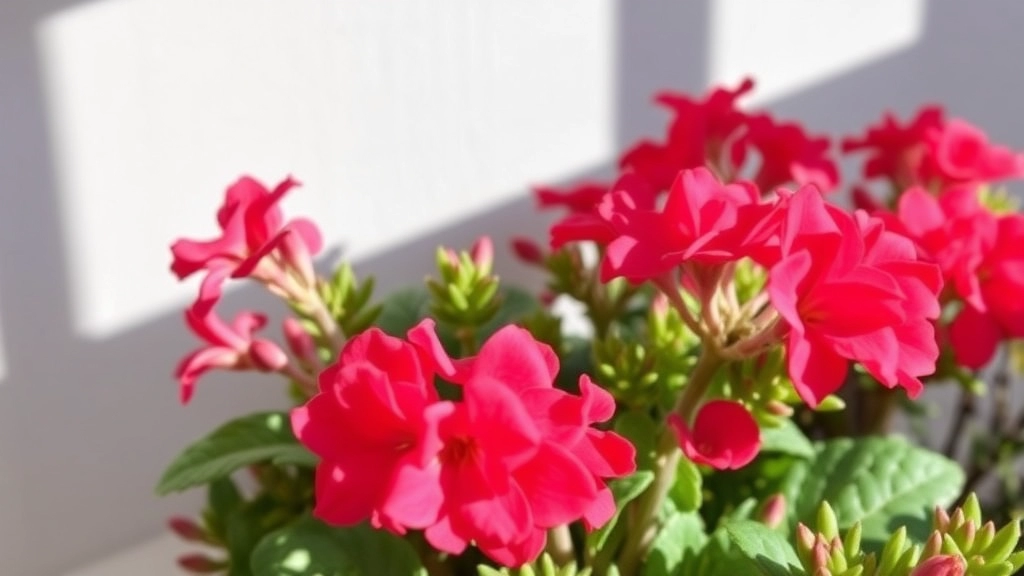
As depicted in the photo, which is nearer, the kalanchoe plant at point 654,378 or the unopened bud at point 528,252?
the kalanchoe plant at point 654,378

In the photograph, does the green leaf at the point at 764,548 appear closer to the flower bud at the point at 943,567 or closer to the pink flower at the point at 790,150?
the flower bud at the point at 943,567

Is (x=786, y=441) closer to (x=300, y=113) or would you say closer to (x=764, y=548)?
(x=764, y=548)

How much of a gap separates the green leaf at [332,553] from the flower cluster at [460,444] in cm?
15

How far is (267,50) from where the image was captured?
0.83 meters

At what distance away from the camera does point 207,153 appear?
32.9 inches

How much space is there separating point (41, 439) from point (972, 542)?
66 cm

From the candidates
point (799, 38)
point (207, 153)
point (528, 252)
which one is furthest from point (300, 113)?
point (799, 38)

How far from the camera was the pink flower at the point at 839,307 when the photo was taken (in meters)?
0.52

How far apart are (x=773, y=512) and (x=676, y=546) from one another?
73mm

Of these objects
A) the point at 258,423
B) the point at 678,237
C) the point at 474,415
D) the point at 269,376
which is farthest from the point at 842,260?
the point at 269,376

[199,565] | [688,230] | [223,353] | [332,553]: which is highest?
[688,230]

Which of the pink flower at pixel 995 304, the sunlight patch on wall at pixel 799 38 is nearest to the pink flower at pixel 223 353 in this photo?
the pink flower at pixel 995 304

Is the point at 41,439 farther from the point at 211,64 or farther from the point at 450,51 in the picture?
the point at 450,51

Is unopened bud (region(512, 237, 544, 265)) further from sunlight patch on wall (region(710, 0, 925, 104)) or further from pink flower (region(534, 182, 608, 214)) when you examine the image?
sunlight patch on wall (region(710, 0, 925, 104))
